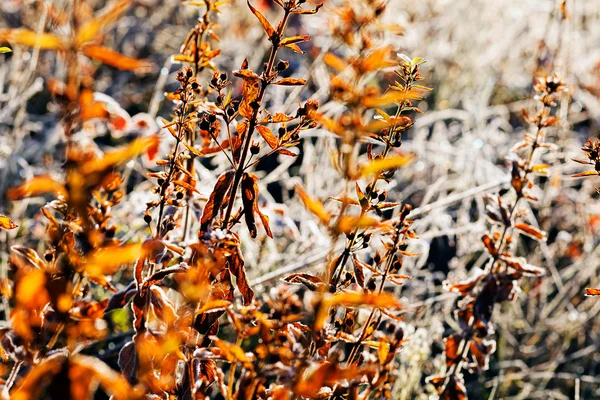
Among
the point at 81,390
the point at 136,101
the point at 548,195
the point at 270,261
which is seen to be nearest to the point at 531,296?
the point at 548,195

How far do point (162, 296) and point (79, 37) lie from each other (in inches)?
27.0

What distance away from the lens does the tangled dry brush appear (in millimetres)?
860

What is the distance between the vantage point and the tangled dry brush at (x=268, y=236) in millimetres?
860

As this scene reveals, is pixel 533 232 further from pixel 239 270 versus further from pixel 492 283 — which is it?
pixel 239 270

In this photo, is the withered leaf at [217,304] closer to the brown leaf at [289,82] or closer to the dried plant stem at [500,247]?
the brown leaf at [289,82]

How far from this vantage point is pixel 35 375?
810mm

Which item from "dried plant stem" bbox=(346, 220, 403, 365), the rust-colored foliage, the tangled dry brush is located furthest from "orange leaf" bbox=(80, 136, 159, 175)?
the rust-colored foliage

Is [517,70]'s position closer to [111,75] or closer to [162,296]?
[111,75]

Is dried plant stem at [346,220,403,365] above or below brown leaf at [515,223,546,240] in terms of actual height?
below

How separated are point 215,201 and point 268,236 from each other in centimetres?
19

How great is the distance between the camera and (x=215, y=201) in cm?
121

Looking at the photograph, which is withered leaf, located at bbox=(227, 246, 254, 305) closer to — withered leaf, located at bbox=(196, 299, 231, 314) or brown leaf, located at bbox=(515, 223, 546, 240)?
withered leaf, located at bbox=(196, 299, 231, 314)

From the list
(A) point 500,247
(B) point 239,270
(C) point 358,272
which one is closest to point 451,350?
(A) point 500,247

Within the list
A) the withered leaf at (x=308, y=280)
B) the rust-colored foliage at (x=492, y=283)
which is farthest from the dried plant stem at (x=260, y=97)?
the rust-colored foliage at (x=492, y=283)
